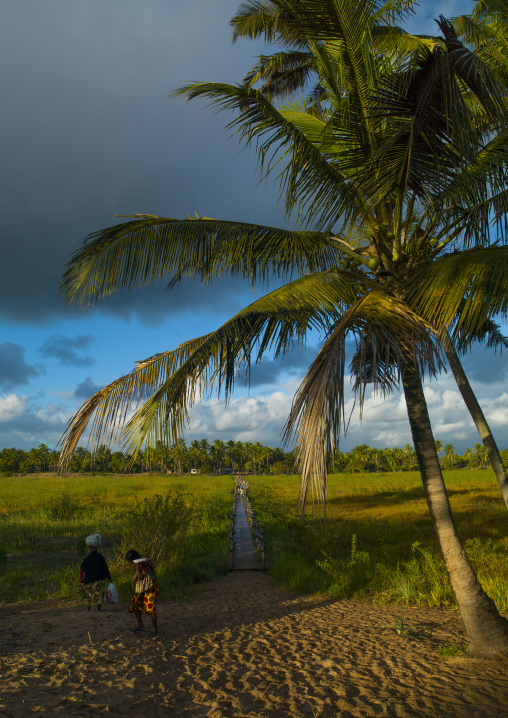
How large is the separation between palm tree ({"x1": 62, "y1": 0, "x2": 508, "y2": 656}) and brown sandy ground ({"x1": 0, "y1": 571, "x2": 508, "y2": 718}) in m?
0.89

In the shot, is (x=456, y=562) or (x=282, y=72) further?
(x=282, y=72)

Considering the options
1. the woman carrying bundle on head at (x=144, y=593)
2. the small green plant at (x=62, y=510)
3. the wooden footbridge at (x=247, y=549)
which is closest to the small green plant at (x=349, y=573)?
the wooden footbridge at (x=247, y=549)

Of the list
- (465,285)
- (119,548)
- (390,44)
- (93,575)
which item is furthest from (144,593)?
(390,44)

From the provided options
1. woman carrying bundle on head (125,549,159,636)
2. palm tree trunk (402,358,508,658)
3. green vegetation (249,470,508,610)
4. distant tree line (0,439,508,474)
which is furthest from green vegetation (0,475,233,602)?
distant tree line (0,439,508,474)

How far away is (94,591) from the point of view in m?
6.96

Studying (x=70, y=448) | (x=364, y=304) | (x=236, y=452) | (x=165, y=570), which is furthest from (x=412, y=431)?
(x=236, y=452)

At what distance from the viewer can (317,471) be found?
350 centimetres

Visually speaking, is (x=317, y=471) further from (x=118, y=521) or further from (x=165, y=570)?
(x=118, y=521)

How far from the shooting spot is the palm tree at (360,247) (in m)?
4.20

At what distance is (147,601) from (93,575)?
1414mm

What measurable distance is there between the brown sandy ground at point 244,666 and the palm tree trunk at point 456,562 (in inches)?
8.3

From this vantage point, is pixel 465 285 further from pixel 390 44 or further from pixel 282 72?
pixel 282 72

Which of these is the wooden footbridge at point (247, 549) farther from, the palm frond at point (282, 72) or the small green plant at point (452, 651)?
the palm frond at point (282, 72)

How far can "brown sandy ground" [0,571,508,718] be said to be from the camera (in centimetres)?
390
